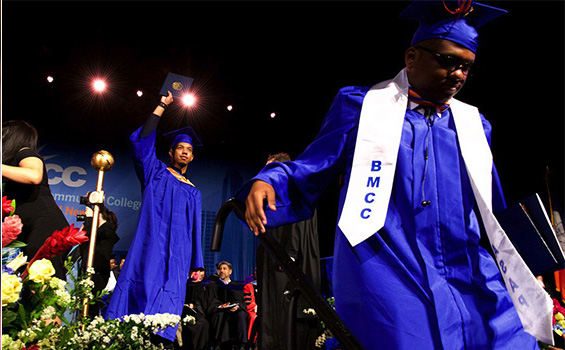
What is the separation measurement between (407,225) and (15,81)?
7855 millimetres

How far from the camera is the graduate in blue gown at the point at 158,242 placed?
3.91 metres

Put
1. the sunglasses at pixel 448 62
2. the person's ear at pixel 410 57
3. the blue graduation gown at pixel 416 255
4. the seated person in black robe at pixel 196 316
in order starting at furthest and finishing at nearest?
the seated person in black robe at pixel 196 316 < the person's ear at pixel 410 57 < the sunglasses at pixel 448 62 < the blue graduation gown at pixel 416 255

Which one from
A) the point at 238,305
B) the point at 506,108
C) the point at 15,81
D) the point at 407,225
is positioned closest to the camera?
the point at 407,225

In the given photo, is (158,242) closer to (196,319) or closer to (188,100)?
(196,319)

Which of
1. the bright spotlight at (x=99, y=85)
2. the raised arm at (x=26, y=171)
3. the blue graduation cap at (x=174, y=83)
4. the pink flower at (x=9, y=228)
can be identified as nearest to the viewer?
the pink flower at (x=9, y=228)

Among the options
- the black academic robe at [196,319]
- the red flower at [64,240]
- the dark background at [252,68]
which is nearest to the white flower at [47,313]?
the red flower at [64,240]

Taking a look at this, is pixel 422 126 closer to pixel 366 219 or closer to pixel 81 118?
pixel 366 219

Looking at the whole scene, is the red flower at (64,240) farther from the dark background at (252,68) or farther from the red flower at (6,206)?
the dark background at (252,68)

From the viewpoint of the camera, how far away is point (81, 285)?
8.51 ft

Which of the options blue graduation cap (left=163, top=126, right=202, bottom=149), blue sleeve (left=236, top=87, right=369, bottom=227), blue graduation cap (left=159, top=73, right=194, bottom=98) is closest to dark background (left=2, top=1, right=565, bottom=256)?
blue graduation cap (left=159, top=73, right=194, bottom=98)

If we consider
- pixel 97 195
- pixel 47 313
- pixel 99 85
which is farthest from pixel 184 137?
pixel 99 85

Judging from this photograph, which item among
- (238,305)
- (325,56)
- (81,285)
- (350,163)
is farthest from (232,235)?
(350,163)

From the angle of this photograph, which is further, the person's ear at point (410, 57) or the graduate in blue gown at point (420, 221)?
the person's ear at point (410, 57)

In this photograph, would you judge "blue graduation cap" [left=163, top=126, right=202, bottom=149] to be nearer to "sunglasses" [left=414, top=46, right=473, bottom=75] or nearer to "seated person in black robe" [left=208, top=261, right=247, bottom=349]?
"seated person in black robe" [left=208, top=261, right=247, bottom=349]
